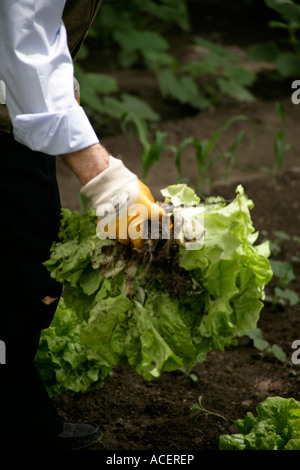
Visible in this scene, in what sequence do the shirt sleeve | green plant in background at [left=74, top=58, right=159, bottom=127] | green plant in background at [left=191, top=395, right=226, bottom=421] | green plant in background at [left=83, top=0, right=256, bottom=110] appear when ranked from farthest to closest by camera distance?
green plant in background at [left=83, top=0, right=256, bottom=110], green plant in background at [left=74, top=58, right=159, bottom=127], green plant in background at [left=191, top=395, right=226, bottom=421], the shirt sleeve

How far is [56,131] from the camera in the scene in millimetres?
1615

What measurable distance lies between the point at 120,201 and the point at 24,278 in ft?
1.65

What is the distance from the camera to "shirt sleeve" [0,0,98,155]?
1580mm

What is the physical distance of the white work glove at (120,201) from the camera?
1.68m

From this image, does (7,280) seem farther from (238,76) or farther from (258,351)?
(238,76)

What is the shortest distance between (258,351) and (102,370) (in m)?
0.80

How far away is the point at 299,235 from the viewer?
385 cm

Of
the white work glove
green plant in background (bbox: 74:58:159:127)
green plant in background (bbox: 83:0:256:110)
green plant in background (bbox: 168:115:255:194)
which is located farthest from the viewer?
green plant in background (bbox: 83:0:256:110)

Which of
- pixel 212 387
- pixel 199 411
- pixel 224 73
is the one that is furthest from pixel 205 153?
pixel 224 73

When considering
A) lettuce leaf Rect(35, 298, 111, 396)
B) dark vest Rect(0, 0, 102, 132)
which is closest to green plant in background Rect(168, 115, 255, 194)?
lettuce leaf Rect(35, 298, 111, 396)

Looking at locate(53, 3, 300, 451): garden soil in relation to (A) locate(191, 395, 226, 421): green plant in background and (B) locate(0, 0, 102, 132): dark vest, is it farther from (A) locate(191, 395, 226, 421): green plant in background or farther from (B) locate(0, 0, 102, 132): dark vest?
(B) locate(0, 0, 102, 132): dark vest

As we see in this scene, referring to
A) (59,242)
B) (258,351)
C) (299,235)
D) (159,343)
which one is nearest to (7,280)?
(59,242)

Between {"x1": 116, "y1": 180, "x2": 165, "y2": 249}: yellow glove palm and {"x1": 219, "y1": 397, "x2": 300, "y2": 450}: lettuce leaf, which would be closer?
{"x1": 116, "y1": 180, "x2": 165, "y2": 249}: yellow glove palm

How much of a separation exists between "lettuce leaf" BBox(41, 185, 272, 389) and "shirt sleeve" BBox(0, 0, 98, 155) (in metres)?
0.38
